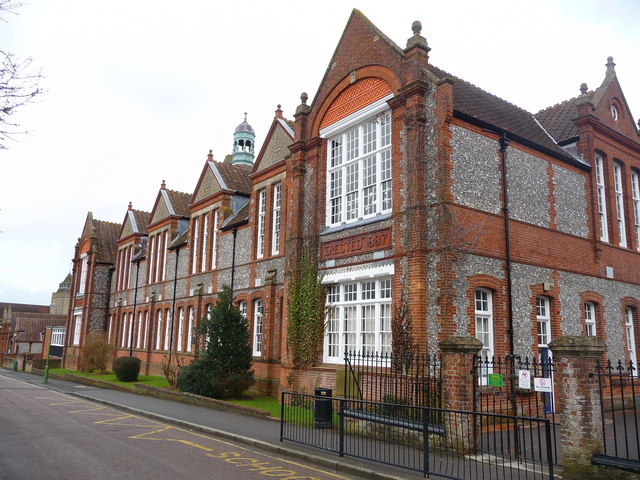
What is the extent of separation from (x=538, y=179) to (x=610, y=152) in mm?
4900

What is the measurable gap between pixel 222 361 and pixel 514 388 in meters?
11.0

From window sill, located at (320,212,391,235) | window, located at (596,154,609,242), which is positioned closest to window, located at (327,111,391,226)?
window sill, located at (320,212,391,235)

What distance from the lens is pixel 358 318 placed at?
14.9 meters

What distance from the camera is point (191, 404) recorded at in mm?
17562

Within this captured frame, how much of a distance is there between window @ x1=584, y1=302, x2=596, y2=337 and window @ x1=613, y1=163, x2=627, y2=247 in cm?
327

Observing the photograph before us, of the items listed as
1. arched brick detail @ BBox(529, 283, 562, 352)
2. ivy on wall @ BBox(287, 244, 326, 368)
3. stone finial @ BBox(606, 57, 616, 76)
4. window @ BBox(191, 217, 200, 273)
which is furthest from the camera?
window @ BBox(191, 217, 200, 273)

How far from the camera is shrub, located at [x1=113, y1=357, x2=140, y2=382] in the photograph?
85.5 ft

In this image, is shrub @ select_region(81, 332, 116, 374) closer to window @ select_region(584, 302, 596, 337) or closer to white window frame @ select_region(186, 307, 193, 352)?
white window frame @ select_region(186, 307, 193, 352)

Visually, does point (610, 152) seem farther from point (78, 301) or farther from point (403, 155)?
point (78, 301)

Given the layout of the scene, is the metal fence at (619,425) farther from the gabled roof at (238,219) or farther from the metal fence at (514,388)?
the gabled roof at (238,219)

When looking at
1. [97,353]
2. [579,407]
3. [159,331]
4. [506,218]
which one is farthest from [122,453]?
[97,353]

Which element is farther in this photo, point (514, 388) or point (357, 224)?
point (357, 224)

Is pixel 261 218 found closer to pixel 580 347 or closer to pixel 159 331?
pixel 159 331

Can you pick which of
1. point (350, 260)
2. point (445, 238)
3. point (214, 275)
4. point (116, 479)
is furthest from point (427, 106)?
point (214, 275)
